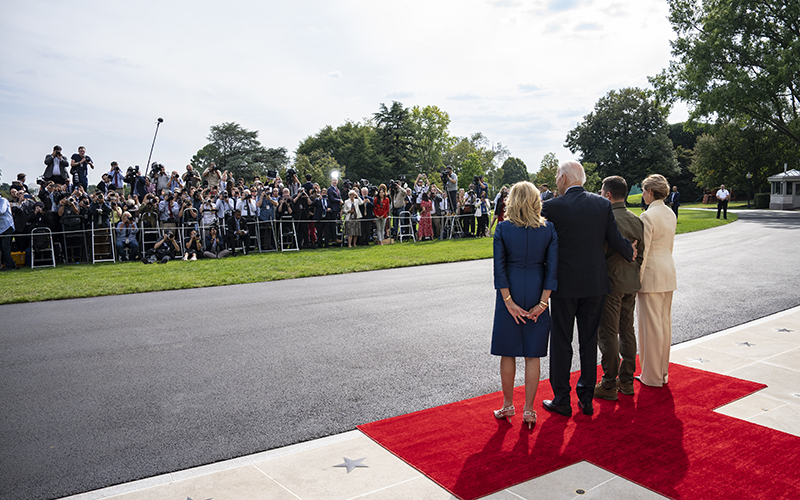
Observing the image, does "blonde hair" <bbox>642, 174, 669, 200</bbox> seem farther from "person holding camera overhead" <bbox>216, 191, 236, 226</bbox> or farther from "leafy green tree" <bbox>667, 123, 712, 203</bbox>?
"leafy green tree" <bbox>667, 123, 712, 203</bbox>

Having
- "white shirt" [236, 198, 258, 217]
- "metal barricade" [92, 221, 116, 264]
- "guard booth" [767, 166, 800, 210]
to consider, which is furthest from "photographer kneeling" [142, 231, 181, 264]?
"guard booth" [767, 166, 800, 210]

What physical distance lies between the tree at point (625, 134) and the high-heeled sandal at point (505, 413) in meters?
67.5

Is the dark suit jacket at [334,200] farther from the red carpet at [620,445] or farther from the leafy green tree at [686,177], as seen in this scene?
the leafy green tree at [686,177]

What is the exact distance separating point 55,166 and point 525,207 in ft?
59.0

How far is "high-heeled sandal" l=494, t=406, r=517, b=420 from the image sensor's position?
14.9ft

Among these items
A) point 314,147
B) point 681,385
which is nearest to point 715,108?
point 681,385

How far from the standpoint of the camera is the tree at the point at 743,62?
3556 centimetres

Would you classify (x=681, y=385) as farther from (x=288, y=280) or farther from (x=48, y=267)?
(x=48, y=267)

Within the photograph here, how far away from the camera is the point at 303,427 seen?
447cm

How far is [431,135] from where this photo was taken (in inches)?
3297

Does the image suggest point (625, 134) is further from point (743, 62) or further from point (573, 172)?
point (573, 172)

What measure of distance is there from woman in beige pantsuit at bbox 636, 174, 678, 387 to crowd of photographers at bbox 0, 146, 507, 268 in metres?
14.1

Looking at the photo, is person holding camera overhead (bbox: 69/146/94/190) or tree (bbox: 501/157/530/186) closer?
person holding camera overhead (bbox: 69/146/94/190)

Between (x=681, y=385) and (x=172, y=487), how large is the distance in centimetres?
485
